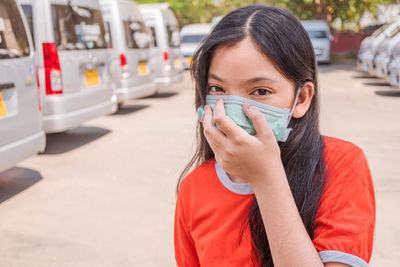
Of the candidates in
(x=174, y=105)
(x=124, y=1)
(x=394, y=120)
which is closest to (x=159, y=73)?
(x=174, y=105)

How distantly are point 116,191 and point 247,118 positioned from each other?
368 cm

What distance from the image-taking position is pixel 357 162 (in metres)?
1.42

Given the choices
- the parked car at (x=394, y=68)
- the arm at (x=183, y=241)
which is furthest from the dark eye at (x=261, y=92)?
the parked car at (x=394, y=68)

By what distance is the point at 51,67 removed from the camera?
623cm

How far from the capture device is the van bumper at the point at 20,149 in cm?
455

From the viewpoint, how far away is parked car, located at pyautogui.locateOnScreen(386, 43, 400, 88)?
10.8m

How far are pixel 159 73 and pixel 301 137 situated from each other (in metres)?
11.0

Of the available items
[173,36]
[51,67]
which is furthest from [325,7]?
[51,67]

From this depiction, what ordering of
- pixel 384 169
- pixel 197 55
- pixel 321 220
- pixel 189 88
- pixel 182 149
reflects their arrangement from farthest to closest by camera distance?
pixel 189 88
pixel 182 149
pixel 384 169
pixel 197 55
pixel 321 220

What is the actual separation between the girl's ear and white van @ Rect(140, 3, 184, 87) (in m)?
Result: 10.8

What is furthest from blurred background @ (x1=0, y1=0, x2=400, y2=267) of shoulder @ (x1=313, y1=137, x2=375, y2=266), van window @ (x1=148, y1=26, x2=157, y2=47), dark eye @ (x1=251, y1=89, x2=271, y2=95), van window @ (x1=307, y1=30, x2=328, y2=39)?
van window @ (x1=307, y1=30, x2=328, y2=39)

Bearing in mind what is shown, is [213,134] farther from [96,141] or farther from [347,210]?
[96,141]

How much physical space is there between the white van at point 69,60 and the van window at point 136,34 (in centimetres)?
205

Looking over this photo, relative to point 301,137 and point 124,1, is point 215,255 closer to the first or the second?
point 301,137
